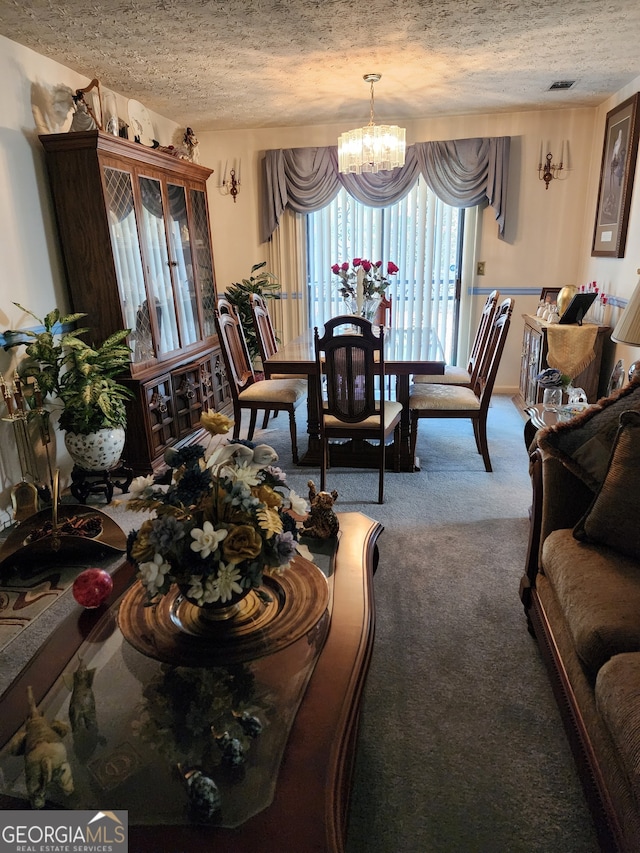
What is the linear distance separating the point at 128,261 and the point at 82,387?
0.94m

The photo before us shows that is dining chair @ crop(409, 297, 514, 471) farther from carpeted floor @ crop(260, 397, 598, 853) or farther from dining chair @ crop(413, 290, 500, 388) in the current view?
carpeted floor @ crop(260, 397, 598, 853)

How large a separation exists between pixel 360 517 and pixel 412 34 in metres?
2.51

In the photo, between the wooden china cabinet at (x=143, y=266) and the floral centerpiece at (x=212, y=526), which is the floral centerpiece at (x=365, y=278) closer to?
the wooden china cabinet at (x=143, y=266)

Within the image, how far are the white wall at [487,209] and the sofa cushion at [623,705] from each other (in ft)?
9.26

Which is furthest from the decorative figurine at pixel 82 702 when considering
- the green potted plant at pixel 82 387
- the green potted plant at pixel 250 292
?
the green potted plant at pixel 250 292

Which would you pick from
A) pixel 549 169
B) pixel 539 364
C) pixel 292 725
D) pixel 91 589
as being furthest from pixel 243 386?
pixel 549 169

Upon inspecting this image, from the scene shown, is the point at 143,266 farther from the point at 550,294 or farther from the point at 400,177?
the point at 550,294

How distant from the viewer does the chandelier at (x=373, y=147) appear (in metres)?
3.56

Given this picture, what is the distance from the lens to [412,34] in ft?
8.96

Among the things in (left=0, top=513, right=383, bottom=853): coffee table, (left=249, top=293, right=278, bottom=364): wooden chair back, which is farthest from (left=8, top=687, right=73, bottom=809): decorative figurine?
(left=249, top=293, right=278, bottom=364): wooden chair back

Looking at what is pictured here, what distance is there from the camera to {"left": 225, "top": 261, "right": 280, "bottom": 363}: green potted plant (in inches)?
191

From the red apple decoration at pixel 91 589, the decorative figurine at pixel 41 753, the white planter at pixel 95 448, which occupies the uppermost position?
the red apple decoration at pixel 91 589

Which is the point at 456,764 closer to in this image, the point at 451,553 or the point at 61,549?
the point at 451,553

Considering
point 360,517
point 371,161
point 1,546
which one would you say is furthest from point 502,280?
point 1,546
